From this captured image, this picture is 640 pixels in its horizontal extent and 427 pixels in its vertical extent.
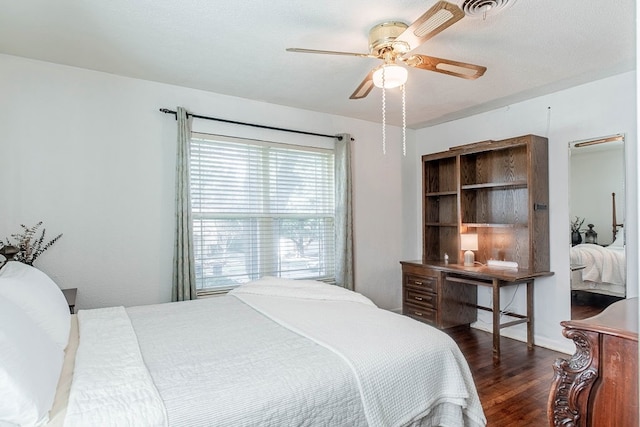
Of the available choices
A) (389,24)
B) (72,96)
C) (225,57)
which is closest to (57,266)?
(72,96)

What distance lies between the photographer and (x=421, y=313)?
13.1ft

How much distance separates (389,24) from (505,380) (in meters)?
2.67

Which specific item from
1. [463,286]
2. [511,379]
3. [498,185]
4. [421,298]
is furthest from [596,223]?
[421,298]

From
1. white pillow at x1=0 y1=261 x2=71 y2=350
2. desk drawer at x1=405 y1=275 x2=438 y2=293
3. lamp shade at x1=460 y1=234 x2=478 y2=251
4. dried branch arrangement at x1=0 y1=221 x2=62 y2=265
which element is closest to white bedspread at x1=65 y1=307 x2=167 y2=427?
white pillow at x1=0 y1=261 x2=71 y2=350

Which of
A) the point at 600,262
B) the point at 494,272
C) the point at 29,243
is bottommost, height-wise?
the point at 494,272

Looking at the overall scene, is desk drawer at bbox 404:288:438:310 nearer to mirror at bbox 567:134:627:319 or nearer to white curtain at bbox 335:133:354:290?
white curtain at bbox 335:133:354:290

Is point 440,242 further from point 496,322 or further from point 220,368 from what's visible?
point 220,368

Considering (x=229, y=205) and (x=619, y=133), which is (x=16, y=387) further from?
(x=619, y=133)

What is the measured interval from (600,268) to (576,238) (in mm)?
303

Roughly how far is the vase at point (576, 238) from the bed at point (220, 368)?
2238 mm

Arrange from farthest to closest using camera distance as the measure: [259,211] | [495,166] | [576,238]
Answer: [495,166], [259,211], [576,238]

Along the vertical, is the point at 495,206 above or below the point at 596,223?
above

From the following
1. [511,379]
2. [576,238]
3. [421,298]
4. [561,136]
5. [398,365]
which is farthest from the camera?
[421,298]

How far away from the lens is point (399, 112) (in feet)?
13.1
